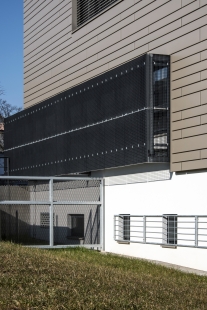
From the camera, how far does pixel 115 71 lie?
1736cm

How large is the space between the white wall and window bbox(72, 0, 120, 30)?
18.5ft

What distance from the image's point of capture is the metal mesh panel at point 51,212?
18.1 m

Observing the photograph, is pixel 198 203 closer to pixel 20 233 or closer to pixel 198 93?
pixel 198 93

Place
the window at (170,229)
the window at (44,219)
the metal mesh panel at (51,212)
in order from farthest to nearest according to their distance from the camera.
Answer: the window at (44,219) → the metal mesh panel at (51,212) → the window at (170,229)

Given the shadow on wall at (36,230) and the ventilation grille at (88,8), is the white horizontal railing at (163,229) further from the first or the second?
the ventilation grille at (88,8)

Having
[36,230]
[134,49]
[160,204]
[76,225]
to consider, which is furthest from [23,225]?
[134,49]

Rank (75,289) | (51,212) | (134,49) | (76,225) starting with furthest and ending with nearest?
1. (76,225)
2. (51,212)
3. (134,49)
4. (75,289)

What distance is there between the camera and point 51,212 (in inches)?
724

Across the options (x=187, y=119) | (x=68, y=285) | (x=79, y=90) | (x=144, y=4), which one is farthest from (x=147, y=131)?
(x=68, y=285)

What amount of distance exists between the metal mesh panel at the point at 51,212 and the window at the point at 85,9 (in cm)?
560

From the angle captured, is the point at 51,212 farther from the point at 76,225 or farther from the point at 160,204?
the point at 160,204

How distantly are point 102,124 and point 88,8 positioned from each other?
4.78 m

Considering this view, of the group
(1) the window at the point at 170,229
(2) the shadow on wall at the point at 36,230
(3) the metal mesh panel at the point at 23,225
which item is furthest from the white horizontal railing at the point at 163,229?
(3) the metal mesh panel at the point at 23,225

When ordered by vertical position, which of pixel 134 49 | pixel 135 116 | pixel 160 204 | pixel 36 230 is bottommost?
pixel 36 230
